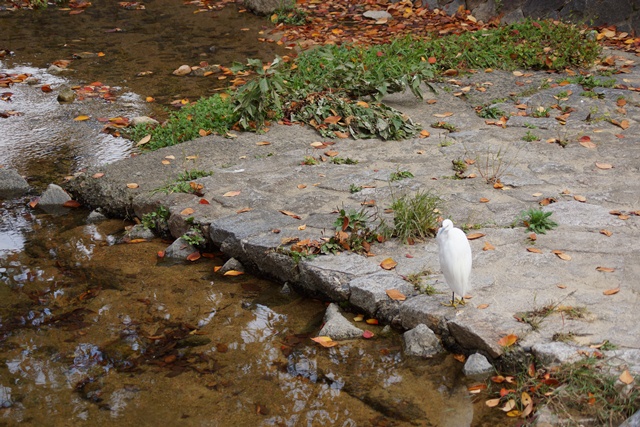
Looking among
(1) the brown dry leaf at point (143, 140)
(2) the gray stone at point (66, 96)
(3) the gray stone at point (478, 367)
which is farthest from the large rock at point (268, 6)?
(3) the gray stone at point (478, 367)

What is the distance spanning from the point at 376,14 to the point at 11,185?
6715 millimetres

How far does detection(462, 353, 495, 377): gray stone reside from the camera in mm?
3570

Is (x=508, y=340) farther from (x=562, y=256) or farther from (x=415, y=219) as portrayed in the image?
(x=415, y=219)

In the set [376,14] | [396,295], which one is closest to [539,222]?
[396,295]

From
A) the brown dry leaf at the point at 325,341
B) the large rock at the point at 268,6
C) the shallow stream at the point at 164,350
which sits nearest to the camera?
the shallow stream at the point at 164,350

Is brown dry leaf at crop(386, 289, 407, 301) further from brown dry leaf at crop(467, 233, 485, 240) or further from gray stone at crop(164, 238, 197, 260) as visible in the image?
gray stone at crop(164, 238, 197, 260)

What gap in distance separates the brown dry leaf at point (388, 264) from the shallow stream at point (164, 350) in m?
0.42

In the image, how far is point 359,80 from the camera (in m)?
7.02

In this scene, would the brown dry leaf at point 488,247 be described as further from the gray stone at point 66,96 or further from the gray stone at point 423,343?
the gray stone at point 66,96

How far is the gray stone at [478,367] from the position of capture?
141 inches

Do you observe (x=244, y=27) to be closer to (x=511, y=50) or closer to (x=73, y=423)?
(x=511, y=50)

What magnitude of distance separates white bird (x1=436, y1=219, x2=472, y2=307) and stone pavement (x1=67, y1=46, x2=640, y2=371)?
21 centimetres

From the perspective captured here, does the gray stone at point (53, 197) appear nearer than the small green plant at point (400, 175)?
No

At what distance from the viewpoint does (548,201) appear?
16.4 feet
